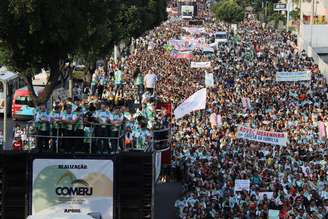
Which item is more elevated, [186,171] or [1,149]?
[1,149]

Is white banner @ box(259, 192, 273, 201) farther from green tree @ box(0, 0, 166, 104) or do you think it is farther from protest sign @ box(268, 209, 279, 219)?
green tree @ box(0, 0, 166, 104)

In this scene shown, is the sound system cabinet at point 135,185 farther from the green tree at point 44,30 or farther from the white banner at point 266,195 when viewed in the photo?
the green tree at point 44,30

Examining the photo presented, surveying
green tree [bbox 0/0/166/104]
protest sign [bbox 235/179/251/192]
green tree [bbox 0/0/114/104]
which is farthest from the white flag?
protest sign [bbox 235/179/251/192]

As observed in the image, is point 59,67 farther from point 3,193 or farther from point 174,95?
point 174,95

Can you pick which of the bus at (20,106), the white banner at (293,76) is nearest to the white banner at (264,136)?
the white banner at (293,76)

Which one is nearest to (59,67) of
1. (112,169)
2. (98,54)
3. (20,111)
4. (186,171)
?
(186,171)

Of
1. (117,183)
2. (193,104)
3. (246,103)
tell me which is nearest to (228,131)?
(193,104)
